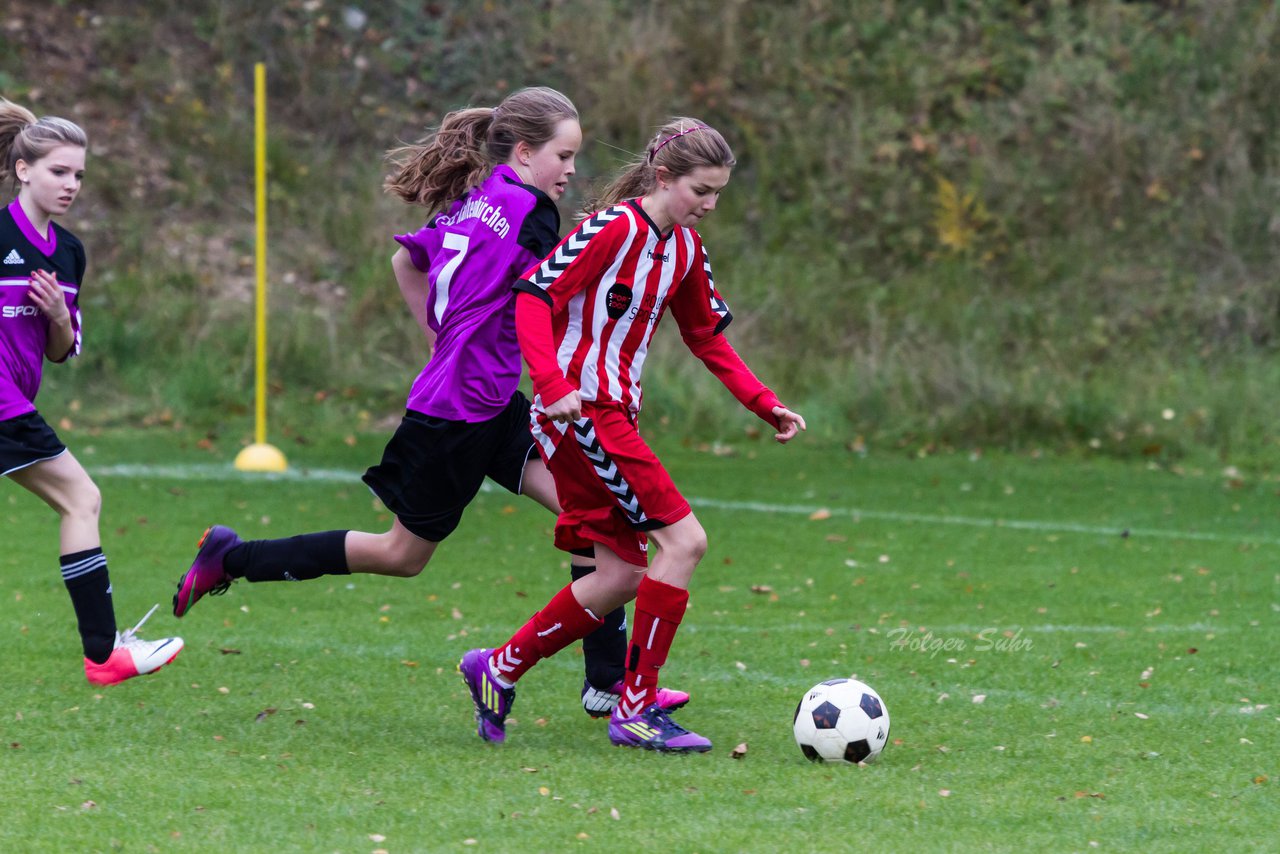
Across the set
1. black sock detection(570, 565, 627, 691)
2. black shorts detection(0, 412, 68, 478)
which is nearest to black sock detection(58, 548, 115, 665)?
black shorts detection(0, 412, 68, 478)

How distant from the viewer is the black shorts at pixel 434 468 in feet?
15.3

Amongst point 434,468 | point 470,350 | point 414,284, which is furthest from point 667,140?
point 434,468

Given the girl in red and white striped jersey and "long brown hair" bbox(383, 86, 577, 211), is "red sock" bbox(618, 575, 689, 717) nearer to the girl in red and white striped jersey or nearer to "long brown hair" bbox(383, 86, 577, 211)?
the girl in red and white striped jersey

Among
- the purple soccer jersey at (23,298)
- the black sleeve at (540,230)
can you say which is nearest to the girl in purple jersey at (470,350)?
the black sleeve at (540,230)

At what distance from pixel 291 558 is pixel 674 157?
1760 millimetres

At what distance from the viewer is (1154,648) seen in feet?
19.0

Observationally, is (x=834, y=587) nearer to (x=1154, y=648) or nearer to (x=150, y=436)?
(x=1154, y=648)

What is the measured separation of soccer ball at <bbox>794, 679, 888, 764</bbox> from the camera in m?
4.19

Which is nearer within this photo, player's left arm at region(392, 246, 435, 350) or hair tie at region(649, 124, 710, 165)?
hair tie at region(649, 124, 710, 165)

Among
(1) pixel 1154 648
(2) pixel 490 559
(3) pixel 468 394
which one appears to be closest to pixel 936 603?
(1) pixel 1154 648

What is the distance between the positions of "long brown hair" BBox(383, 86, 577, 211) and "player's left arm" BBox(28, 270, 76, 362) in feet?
3.62

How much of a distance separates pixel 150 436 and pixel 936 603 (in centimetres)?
768

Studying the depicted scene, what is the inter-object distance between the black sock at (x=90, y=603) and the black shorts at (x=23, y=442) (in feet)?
1.11

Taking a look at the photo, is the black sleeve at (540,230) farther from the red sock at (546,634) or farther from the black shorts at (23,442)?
the black shorts at (23,442)
